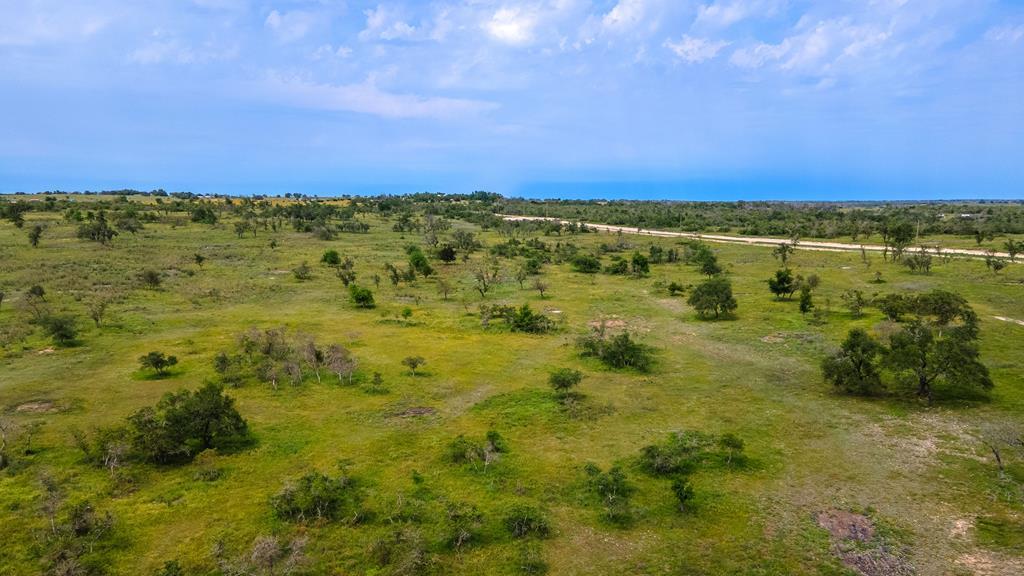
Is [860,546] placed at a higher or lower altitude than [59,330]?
lower

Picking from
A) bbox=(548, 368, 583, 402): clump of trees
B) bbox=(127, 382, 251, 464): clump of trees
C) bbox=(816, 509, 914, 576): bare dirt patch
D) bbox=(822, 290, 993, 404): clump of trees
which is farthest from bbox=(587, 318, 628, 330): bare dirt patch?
bbox=(127, 382, 251, 464): clump of trees

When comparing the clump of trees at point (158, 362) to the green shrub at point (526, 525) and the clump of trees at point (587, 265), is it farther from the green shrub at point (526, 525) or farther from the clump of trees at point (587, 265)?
the clump of trees at point (587, 265)

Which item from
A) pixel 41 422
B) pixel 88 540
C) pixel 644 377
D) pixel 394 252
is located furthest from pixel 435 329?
pixel 394 252

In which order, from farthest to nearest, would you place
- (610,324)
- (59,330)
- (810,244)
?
(810,244) → (610,324) → (59,330)

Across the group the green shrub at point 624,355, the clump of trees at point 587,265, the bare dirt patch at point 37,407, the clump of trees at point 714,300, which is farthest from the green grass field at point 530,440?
the clump of trees at point 587,265

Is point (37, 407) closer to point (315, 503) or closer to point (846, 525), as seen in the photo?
point (315, 503)

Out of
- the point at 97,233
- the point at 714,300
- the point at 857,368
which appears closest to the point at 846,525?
the point at 857,368
